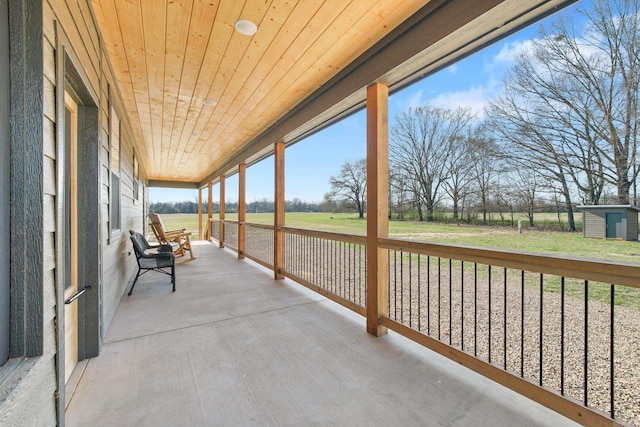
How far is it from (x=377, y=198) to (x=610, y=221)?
1.49m

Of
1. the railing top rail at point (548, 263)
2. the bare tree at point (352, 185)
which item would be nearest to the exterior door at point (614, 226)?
the railing top rail at point (548, 263)

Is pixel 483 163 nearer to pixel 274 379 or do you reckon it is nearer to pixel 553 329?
pixel 553 329

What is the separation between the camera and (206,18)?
200 centimetres

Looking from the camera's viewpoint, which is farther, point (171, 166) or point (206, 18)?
point (171, 166)

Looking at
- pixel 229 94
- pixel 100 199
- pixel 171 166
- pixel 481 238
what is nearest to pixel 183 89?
pixel 229 94

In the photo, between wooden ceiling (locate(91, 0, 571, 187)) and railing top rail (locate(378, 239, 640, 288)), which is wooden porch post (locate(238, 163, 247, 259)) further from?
railing top rail (locate(378, 239, 640, 288))

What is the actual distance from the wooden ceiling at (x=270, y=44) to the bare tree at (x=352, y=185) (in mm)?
681

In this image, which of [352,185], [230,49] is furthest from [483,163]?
[230,49]

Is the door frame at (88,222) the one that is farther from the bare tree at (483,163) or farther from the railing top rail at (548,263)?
the bare tree at (483,163)

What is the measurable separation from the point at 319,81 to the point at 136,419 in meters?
3.02

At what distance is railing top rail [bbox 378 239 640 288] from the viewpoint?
1.24 meters

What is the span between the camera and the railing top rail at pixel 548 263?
1236 millimetres

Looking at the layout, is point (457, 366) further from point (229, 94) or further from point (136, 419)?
point (229, 94)

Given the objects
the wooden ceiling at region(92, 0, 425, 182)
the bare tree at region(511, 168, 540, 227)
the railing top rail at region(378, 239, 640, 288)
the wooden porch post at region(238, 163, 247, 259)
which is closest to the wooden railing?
the railing top rail at region(378, 239, 640, 288)
